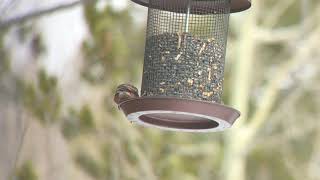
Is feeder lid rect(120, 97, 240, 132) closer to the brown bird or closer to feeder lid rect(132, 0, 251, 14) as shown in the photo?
the brown bird

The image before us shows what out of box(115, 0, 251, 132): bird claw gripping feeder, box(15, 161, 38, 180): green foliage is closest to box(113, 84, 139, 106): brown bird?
box(115, 0, 251, 132): bird claw gripping feeder

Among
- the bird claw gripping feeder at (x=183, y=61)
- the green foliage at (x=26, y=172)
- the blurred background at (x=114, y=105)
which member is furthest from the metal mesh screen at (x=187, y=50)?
the green foliage at (x=26, y=172)

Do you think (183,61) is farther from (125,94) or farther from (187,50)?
(125,94)

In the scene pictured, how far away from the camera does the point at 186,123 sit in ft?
7.66

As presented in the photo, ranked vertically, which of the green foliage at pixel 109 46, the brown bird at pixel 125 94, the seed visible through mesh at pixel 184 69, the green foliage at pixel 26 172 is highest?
the green foliage at pixel 109 46

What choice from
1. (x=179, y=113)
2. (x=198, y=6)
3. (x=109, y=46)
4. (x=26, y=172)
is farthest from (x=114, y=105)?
(x=179, y=113)

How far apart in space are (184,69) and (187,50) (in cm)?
6

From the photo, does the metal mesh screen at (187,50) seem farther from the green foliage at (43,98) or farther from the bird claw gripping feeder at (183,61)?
the green foliage at (43,98)

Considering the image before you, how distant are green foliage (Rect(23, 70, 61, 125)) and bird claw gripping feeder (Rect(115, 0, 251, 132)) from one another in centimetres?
195

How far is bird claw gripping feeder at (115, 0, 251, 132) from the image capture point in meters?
2.30

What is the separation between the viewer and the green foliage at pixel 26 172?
4363 millimetres

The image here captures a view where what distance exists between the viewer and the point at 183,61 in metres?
2.37

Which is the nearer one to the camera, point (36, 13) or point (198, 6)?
point (198, 6)

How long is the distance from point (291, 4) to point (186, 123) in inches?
111
